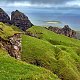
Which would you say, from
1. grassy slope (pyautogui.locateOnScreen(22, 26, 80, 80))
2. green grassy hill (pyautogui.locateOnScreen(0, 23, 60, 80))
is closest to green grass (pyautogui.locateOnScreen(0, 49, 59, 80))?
green grassy hill (pyautogui.locateOnScreen(0, 23, 60, 80))

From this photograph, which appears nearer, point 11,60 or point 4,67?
point 4,67

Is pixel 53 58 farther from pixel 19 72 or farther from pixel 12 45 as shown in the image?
pixel 19 72

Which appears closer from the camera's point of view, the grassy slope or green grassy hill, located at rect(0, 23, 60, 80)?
green grassy hill, located at rect(0, 23, 60, 80)

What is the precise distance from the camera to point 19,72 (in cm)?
4434

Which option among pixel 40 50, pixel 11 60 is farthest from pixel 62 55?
pixel 11 60

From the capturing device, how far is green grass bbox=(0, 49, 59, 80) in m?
42.1

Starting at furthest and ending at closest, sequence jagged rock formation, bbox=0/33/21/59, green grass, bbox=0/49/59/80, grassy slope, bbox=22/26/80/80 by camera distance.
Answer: grassy slope, bbox=22/26/80/80
jagged rock formation, bbox=0/33/21/59
green grass, bbox=0/49/59/80

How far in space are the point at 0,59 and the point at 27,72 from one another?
6.46m

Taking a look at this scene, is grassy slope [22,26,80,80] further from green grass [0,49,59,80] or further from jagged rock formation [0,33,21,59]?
green grass [0,49,59,80]

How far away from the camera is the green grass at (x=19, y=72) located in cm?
4211

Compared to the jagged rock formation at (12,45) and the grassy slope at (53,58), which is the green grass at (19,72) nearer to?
the jagged rock formation at (12,45)

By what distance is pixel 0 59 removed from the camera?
4919 centimetres

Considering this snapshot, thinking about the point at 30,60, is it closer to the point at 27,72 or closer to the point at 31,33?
the point at 27,72

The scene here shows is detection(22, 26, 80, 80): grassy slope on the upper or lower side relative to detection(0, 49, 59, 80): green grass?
lower
